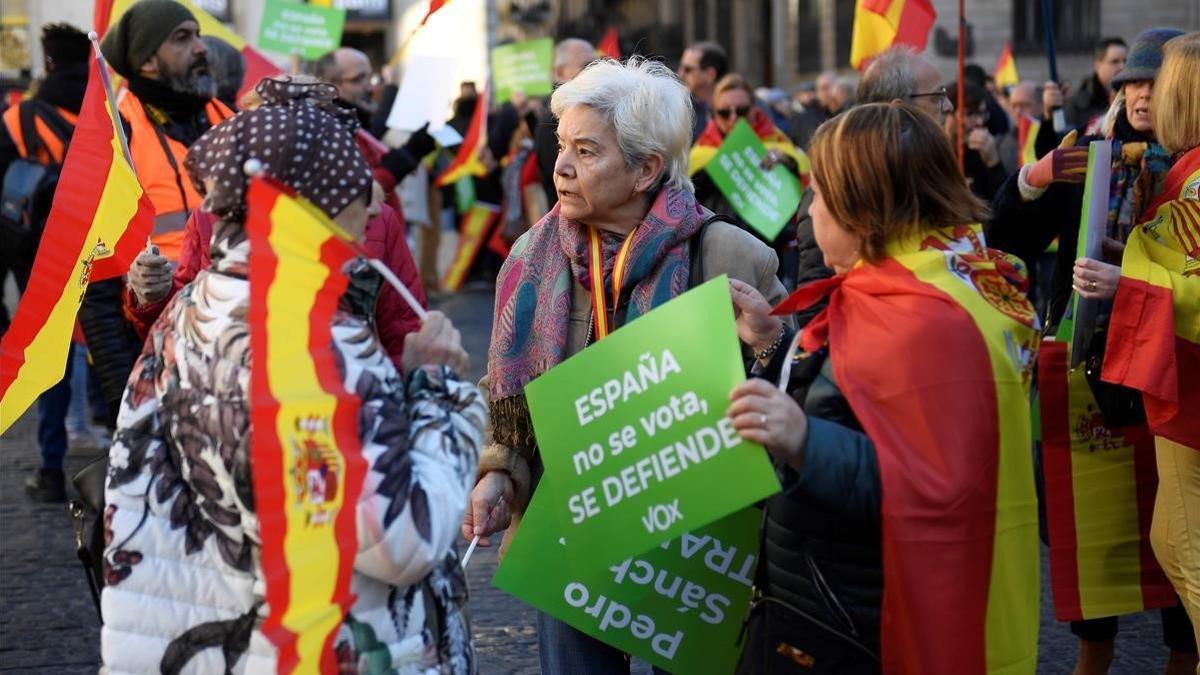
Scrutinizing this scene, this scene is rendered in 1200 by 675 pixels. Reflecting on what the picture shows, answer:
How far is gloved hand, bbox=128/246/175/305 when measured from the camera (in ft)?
14.3

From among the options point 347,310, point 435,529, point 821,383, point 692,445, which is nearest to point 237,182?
point 347,310

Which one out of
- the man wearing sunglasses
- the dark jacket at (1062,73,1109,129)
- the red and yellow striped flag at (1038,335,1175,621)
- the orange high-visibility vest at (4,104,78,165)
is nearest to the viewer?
the red and yellow striped flag at (1038,335,1175,621)

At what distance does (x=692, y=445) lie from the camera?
104 inches

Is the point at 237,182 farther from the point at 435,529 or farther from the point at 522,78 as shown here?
the point at 522,78

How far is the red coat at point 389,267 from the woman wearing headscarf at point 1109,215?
1656mm

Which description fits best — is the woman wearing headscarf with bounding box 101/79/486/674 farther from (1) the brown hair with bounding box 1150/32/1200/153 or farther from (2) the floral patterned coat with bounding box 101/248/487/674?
(1) the brown hair with bounding box 1150/32/1200/153

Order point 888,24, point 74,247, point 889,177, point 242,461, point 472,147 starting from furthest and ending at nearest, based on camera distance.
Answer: point 472,147, point 888,24, point 74,247, point 889,177, point 242,461

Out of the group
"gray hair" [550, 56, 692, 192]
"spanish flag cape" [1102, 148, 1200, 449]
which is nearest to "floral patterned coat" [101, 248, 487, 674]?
"gray hair" [550, 56, 692, 192]

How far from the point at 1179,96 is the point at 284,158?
2434mm

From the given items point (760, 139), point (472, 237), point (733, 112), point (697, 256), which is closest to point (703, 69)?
point (733, 112)

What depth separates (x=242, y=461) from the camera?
2.44 m

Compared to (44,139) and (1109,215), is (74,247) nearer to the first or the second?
(1109,215)

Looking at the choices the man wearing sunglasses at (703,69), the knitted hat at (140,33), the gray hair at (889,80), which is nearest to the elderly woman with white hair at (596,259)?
the gray hair at (889,80)

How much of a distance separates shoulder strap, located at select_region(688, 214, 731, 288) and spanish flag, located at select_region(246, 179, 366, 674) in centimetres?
117
